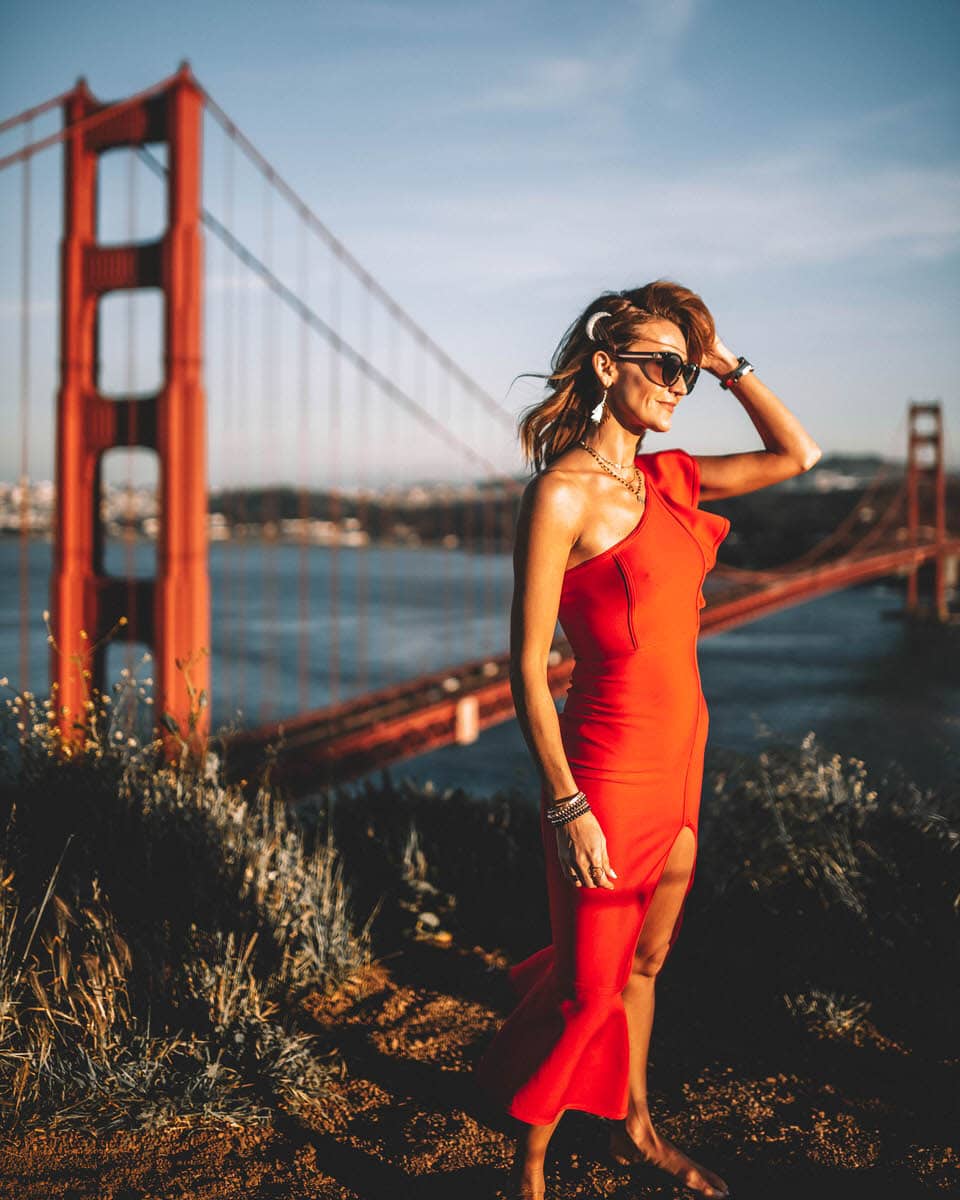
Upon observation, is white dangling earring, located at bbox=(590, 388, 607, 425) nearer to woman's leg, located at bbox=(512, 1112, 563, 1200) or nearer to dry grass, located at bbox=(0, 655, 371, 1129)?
woman's leg, located at bbox=(512, 1112, 563, 1200)

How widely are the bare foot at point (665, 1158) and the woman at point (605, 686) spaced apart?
0.85 ft

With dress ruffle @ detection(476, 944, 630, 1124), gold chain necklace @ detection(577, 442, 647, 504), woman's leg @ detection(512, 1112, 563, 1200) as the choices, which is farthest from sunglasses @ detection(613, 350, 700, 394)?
woman's leg @ detection(512, 1112, 563, 1200)

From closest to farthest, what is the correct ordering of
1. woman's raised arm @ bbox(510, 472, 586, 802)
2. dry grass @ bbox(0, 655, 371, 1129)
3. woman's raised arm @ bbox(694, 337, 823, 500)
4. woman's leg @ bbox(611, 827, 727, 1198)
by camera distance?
woman's raised arm @ bbox(510, 472, 586, 802) → woman's leg @ bbox(611, 827, 727, 1198) → woman's raised arm @ bbox(694, 337, 823, 500) → dry grass @ bbox(0, 655, 371, 1129)

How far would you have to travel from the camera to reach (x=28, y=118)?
22.7ft

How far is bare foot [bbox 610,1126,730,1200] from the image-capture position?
1.92 meters

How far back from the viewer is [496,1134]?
211 cm

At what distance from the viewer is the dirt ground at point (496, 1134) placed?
6.31 ft

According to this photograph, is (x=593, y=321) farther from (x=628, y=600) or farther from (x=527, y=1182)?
(x=527, y=1182)

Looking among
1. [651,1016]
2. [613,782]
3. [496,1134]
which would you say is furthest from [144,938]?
[613,782]

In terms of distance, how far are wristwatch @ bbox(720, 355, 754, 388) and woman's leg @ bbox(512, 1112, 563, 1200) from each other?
1377 mm

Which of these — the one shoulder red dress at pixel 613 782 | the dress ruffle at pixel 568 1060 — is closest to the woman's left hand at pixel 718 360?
the one shoulder red dress at pixel 613 782

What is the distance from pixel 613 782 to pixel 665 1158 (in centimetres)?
81

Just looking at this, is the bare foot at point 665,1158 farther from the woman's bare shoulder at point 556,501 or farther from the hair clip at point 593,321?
the hair clip at point 593,321

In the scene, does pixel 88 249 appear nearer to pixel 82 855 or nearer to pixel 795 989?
pixel 82 855
